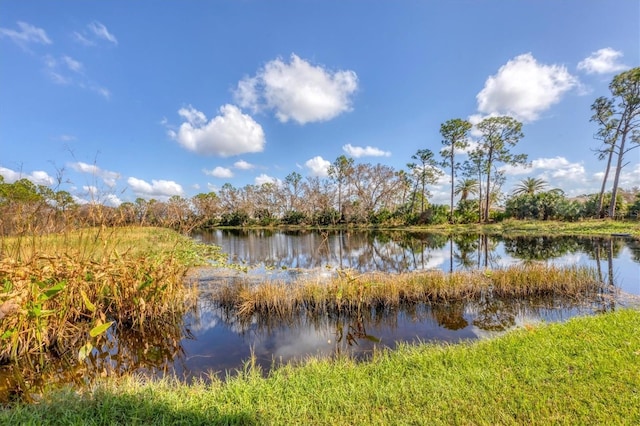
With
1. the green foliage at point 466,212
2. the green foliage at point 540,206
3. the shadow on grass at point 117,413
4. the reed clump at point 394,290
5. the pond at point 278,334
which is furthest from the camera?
the green foliage at point 466,212

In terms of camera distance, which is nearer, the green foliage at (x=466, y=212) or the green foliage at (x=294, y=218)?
the green foliage at (x=466, y=212)

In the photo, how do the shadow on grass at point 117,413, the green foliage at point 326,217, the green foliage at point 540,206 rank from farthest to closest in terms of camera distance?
the green foliage at point 326,217
the green foliage at point 540,206
the shadow on grass at point 117,413

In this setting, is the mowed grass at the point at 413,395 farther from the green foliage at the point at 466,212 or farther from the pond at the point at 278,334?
the green foliage at the point at 466,212

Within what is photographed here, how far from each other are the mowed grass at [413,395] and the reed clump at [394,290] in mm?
3064

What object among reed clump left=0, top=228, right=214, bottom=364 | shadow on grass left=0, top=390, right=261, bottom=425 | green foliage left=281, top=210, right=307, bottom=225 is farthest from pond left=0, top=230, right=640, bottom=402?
green foliage left=281, top=210, right=307, bottom=225

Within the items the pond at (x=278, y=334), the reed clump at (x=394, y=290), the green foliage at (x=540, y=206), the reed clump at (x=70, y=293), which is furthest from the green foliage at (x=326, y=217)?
the reed clump at (x=70, y=293)

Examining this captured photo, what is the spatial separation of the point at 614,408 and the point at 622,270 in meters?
11.3

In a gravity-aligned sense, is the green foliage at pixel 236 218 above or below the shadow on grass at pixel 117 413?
above

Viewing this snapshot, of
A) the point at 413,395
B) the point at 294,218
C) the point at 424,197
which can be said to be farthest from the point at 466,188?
the point at 413,395

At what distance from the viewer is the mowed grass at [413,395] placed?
2592 millimetres

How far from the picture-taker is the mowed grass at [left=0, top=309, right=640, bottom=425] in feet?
8.50

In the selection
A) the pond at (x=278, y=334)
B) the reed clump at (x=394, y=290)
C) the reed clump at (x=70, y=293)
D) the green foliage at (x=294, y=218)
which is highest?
the green foliage at (x=294, y=218)

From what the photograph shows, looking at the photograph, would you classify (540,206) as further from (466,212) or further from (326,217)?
(326,217)

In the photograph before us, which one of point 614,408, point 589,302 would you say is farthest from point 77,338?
point 589,302
